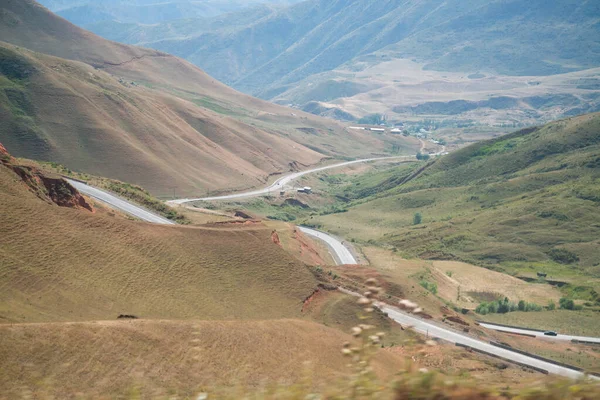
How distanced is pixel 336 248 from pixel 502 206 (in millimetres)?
36531

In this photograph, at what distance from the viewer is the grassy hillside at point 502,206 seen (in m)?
86.3

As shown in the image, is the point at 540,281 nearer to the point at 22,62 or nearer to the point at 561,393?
the point at 561,393

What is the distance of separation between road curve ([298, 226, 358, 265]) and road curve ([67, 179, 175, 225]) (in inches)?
932

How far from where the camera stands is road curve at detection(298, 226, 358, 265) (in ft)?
252

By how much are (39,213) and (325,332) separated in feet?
62.1

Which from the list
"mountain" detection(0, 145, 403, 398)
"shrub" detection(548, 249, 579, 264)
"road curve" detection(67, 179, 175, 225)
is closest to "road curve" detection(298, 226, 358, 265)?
"road curve" detection(67, 179, 175, 225)

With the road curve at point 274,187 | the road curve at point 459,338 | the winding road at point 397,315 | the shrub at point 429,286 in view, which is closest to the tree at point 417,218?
the winding road at point 397,315

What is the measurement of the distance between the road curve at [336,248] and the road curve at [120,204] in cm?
2368

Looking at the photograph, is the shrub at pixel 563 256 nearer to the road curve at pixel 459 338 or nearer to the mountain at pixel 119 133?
the road curve at pixel 459 338

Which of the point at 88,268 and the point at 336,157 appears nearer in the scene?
the point at 88,268

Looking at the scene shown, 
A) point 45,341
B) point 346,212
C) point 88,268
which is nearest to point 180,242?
point 88,268

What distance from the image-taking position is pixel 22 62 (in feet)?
366

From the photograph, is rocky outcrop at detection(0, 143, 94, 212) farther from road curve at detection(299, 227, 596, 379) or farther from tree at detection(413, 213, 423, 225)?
tree at detection(413, 213, 423, 225)

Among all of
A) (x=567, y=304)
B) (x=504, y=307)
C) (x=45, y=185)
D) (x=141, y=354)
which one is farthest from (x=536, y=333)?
(x=45, y=185)
